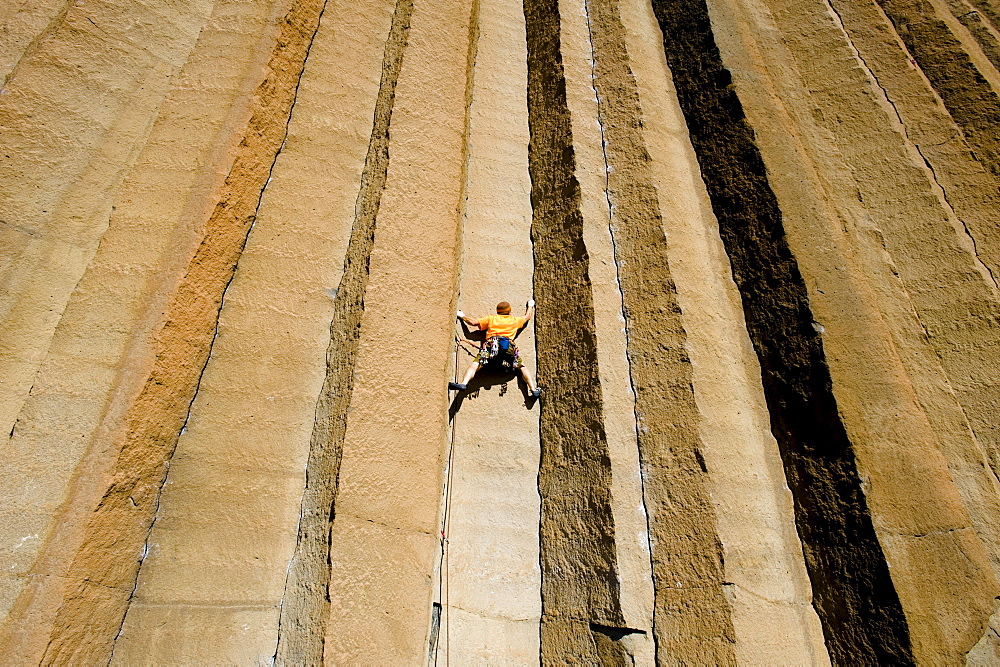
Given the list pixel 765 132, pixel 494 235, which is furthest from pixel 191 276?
pixel 765 132

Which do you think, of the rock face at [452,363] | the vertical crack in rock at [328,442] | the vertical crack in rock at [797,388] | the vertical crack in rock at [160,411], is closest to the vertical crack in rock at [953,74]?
the rock face at [452,363]

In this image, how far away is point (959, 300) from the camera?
15.7 feet

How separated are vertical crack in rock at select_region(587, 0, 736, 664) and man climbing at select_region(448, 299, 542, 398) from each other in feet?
2.36

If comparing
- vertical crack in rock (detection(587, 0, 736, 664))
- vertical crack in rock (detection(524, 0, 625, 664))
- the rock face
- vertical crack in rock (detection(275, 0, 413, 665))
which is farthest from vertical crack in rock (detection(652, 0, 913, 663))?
vertical crack in rock (detection(275, 0, 413, 665))

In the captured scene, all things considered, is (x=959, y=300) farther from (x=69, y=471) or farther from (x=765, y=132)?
(x=69, y=471)

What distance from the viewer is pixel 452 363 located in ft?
14.5

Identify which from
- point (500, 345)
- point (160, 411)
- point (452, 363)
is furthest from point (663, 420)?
point (160, 411)

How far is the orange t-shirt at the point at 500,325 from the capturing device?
4371 mm

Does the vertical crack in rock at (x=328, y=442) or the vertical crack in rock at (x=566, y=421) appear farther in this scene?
the vertical crack in rock at (x=566, y=421)

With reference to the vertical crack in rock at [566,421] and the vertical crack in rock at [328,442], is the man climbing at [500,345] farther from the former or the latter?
the vertical crack in rock at [328,442]

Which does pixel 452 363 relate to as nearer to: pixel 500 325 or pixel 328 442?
pixel 500 325

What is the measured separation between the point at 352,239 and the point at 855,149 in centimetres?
433

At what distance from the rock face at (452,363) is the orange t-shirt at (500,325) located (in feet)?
0.65

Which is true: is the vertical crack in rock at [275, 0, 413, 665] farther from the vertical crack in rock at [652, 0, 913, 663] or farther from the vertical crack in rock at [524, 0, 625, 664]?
the vertical crack in rock at [652, 0, 913, 663]
